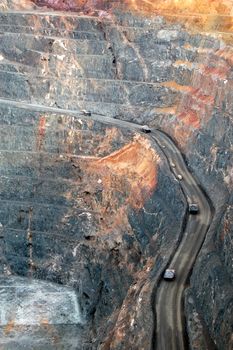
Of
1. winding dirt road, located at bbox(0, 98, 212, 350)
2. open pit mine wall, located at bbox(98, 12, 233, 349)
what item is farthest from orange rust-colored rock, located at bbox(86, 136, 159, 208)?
open pit mine wall, located at bbox(98, 12, 233, 349)

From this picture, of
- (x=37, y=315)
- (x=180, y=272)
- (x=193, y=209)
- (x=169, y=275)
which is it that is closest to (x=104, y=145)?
(x=193, y=209)

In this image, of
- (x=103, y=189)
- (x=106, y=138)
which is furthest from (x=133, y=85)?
(x=103, y=189)

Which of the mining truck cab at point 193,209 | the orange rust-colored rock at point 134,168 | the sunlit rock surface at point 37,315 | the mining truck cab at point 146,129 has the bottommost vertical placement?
the sunlit rock surface at point 37,315

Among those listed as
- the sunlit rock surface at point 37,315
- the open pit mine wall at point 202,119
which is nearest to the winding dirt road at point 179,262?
the open pit mine wall at point 202,119

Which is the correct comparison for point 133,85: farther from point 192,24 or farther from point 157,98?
point 192,24

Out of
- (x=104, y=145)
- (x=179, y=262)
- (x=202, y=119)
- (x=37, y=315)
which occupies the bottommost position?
(x=37, y=315)

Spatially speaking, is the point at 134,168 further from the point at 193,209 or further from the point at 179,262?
the point at 179,262

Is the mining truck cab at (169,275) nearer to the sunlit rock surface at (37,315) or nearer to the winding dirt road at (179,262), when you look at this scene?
the winding dirt road at (179,262)

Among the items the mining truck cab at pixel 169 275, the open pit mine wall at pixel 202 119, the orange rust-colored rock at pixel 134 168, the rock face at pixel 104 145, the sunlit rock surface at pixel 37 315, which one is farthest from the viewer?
Result: the orange rust-colored rock at pixel 134 168

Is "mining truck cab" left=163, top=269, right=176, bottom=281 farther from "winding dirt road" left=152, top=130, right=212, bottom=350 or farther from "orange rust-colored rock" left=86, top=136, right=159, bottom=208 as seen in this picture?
"orange rust-colored rock" left=86, top=136, right=159, bottom=208
